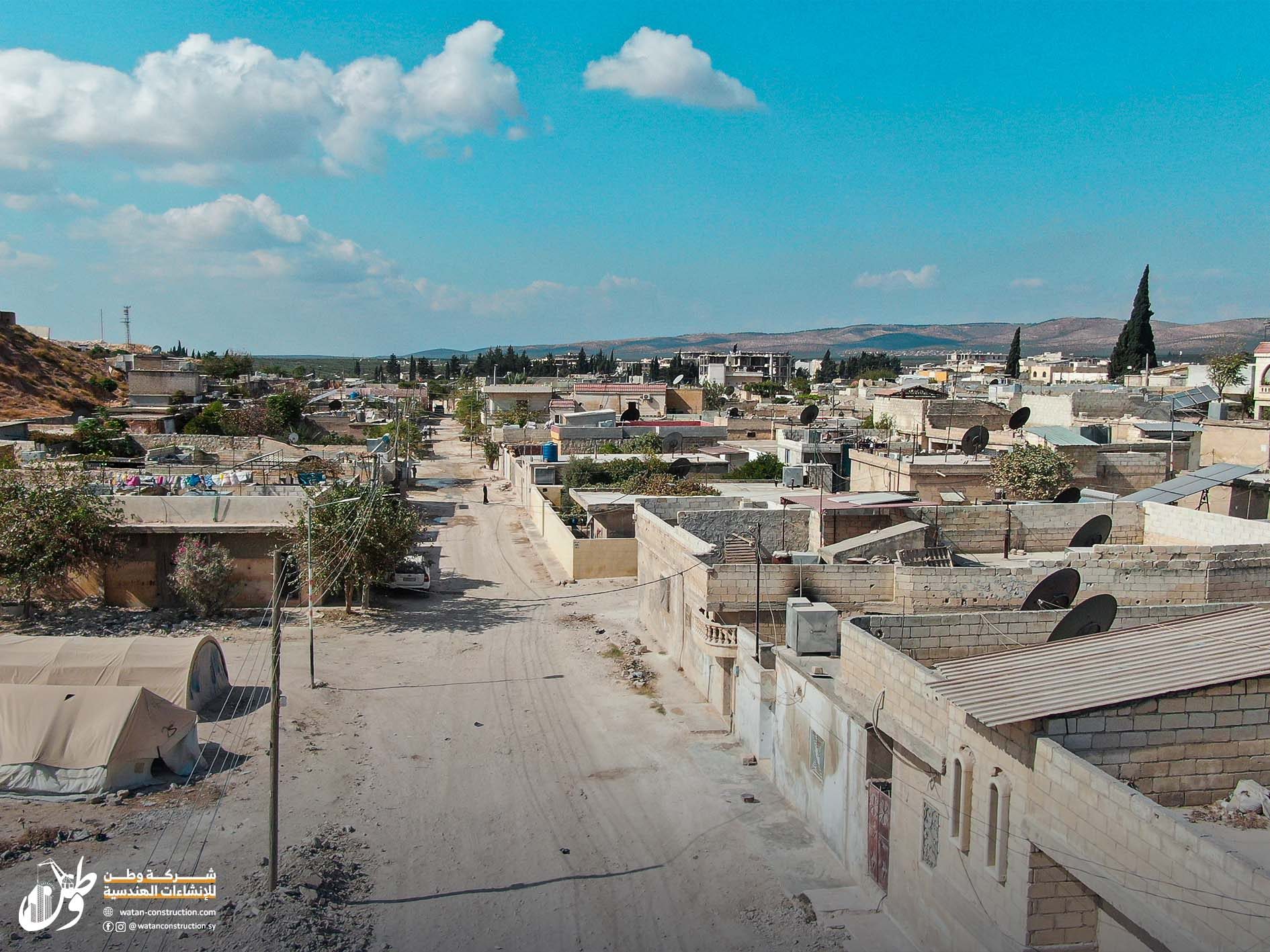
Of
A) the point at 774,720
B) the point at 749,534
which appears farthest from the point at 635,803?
the point at 749,534

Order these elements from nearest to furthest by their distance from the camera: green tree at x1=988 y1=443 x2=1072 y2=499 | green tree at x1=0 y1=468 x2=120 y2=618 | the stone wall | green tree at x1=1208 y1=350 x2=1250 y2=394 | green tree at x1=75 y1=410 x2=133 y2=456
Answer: the stone wall < green tree at x1=0 y1=468 x2=120 y2=618 < green tree at x1=988 y1=443 x2=1072 y2=499 < green tree at x1=75 y1=410 x2=133 y2=456 < green tree at x1=1208 y1=350 x2=1250 y2=394

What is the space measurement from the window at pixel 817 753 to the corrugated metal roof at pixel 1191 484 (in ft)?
38.1

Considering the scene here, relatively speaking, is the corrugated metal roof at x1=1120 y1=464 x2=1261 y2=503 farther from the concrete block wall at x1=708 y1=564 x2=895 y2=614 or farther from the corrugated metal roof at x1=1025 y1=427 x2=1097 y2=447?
the concrete block wall at x1=708 y1=564 x2=895 y2=614

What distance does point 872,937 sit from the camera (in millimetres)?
9414

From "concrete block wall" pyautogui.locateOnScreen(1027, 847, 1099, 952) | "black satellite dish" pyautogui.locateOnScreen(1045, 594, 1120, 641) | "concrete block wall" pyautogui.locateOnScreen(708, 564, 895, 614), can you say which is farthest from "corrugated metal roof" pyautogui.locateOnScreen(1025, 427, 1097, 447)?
"concrete block wall" pyautogui.locateOnScreen(1027, 847, 1099, 952)

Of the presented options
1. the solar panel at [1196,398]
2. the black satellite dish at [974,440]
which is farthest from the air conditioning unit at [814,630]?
the solar panel at [1196,398]

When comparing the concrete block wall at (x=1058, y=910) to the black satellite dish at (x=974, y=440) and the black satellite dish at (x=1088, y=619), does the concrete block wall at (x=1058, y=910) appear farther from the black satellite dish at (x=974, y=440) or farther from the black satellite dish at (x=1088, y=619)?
the black satellite dish at (x=974, y=440)

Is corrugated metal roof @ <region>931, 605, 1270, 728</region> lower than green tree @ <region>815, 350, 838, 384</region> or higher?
lower

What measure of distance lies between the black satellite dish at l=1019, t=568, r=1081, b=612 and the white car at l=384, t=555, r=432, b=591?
16801 mm

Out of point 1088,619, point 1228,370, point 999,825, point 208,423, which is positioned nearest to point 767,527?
point 1088,619

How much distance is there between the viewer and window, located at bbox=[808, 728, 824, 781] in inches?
447

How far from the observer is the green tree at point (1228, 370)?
46.1 metres

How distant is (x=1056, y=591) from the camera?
12797 millimetres

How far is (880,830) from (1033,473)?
14860 millimetres
